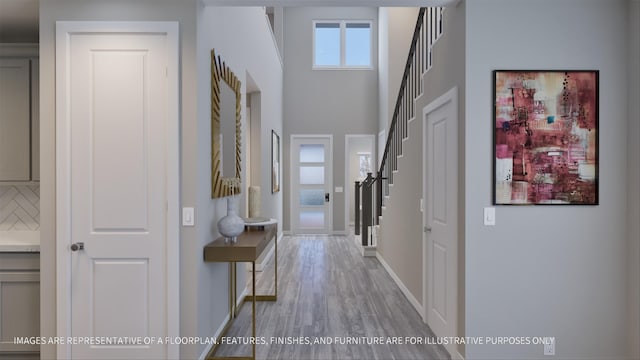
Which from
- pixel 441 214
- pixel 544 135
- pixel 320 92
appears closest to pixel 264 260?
pixel 441 214

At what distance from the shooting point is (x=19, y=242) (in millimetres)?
2826

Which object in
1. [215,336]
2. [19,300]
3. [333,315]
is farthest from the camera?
[333,315]

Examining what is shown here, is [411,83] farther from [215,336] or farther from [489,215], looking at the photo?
[215,336]

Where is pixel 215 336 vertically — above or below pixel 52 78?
below

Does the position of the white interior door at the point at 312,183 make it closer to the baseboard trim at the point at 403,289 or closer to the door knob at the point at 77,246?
the baseboard trim at the point at 403,289

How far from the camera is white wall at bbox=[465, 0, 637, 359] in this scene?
2678 millimetres

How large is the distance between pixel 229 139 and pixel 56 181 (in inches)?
56.7

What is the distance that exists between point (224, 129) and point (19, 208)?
1.77 meters

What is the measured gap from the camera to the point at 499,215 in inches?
106

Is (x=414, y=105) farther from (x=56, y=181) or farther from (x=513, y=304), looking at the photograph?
(x=56, y=181)

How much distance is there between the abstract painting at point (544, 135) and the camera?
8.77 ft

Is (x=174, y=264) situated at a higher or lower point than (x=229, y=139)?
lower

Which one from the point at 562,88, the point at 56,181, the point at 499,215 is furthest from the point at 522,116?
the point at 56,181

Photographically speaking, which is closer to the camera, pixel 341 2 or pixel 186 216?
pixel 186 216
